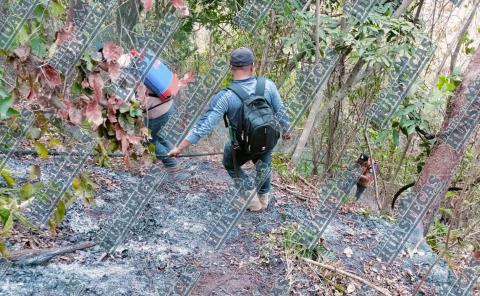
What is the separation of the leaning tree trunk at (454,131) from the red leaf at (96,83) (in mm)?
3573

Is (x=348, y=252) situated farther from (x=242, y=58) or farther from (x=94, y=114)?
(x=94, y=114)

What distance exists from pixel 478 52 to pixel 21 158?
438cm

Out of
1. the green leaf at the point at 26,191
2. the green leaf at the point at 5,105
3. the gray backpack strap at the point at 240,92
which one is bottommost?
the green leaf at the point at 26,191

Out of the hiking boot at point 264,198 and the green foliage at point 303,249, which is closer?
the green foliage at point 303,249

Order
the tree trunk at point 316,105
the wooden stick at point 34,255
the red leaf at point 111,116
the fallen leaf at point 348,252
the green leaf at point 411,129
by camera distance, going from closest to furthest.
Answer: the red leaf at point 111,116
the wooden stick at point 34,255
the fallen leaf at point 348,252
the green leaf at point 411,129
the tree trunk at point 316,105

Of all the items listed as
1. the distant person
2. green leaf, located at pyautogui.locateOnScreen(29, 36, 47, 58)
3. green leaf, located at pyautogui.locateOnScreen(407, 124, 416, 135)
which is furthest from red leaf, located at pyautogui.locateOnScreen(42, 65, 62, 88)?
the distant person

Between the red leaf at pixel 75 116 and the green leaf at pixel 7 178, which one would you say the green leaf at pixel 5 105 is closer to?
the red leaf at pixel 75 116

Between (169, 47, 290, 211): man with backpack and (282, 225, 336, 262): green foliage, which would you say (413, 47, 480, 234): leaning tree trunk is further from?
(169, 47, 290, 211): man with backpack

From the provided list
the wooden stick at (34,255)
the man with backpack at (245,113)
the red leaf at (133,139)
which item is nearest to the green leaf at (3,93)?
the red leaf at (133,139)

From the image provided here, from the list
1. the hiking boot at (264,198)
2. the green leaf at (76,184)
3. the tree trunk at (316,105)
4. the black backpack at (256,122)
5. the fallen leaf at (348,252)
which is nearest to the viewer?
the green leaf at (76,184)

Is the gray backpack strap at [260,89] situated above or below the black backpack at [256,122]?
above

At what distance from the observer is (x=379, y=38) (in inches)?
189

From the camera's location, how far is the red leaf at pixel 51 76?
4.62ft

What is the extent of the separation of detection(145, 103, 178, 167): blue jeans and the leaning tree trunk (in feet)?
8.20
